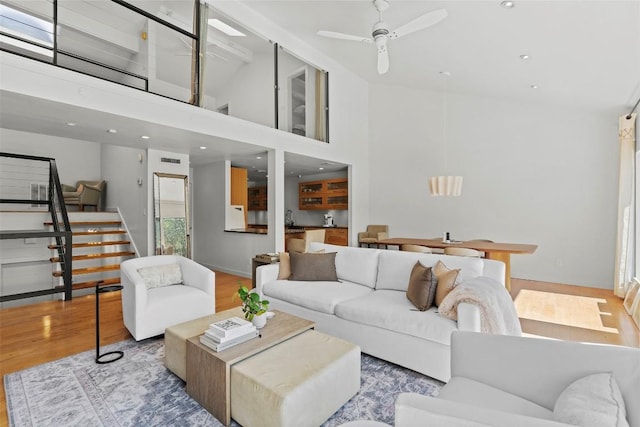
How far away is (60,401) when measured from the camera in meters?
2.16

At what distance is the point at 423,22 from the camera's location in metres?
3.11

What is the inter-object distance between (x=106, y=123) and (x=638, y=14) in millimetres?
5436

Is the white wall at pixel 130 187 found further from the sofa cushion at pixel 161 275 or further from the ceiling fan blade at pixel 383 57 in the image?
the ceiling fan blade at pixel 383 57

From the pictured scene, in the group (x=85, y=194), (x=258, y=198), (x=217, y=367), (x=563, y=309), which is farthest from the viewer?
(x=258, y=198)

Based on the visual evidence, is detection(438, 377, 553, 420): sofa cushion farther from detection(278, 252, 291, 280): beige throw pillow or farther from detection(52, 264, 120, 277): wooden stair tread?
detection(52, 264, 120, 277): wooden stair tread

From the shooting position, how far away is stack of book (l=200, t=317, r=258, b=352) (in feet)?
6.79

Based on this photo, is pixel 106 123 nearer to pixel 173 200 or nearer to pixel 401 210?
pixel 173 200

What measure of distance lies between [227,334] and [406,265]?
191 centimetres

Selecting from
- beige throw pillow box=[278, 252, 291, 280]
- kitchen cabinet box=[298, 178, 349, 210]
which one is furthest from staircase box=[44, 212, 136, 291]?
kitchen cabinet box=[298, 178, 349, 210]

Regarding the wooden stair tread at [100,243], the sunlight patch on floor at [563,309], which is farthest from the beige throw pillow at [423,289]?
the wooden stair tread at [100,243]

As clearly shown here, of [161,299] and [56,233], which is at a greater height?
[56,233]

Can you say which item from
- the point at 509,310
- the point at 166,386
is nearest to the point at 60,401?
the point at 166,386

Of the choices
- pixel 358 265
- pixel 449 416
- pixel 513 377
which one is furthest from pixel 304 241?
pixel 449 416

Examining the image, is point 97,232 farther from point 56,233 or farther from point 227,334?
point 227,334
